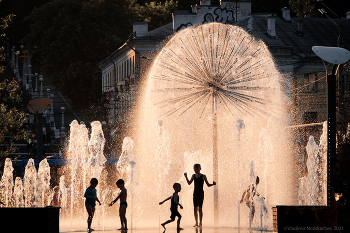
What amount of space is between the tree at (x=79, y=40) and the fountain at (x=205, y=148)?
837 inches

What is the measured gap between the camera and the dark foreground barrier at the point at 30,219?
11.3 meters

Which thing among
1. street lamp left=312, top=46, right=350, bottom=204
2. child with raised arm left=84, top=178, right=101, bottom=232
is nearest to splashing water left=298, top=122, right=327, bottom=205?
child with raised arm left=84, top=178, right=101, bottom=232

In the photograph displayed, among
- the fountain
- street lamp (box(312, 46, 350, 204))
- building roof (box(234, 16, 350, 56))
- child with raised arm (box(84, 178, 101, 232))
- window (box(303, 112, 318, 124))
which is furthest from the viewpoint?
building roof (box(234, 16, 350, 56))

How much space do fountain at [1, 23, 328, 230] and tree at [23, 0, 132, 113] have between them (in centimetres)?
2126

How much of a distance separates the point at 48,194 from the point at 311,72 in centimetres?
2574

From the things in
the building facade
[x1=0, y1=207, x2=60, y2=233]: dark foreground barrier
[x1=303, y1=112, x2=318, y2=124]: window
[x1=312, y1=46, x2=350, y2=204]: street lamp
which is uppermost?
the building facade

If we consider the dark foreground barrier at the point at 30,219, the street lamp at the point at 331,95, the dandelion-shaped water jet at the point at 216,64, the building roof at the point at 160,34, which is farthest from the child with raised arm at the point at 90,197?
the building roof at the point at 160,34

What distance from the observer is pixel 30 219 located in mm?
11375

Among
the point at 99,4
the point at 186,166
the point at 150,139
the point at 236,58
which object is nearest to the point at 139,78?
the point at 150,139

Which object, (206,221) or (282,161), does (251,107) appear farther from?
(282,161)

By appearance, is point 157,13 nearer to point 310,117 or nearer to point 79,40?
point 79,40

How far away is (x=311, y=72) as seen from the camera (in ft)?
144

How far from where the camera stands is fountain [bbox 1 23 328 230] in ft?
54.0

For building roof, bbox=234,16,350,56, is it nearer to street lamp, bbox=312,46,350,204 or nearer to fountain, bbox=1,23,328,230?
fountain, bbox=1,23,328,230
